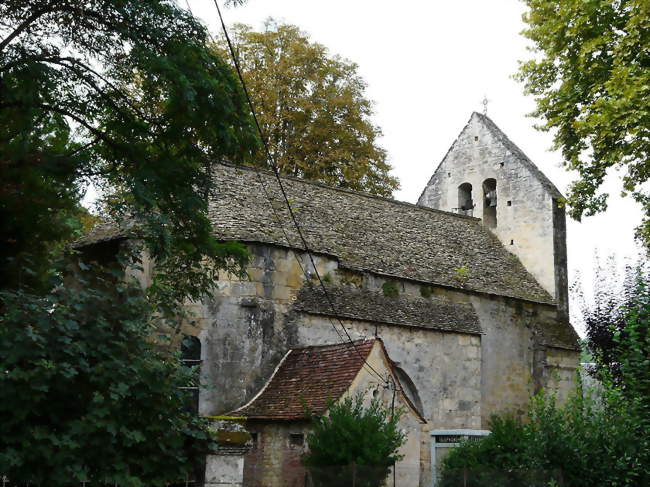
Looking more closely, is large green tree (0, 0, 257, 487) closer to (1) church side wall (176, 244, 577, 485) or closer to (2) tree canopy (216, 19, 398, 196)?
(1) church side wall (176, 244, 577, 485)

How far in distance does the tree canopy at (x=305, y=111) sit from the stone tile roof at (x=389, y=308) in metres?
10.3

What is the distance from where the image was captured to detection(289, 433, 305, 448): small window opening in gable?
16620 mm

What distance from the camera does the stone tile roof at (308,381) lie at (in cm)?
1686

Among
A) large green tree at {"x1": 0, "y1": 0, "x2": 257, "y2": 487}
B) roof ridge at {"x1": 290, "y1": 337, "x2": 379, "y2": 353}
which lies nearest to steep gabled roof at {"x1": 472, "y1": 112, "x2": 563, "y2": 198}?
roof ridge at {"x1": 290, "y1": 337, "x2": 379, "y2": 353}

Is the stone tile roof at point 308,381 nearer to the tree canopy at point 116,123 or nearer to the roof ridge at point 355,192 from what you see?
the tree canopy at point 116,123

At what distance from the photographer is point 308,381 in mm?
18000

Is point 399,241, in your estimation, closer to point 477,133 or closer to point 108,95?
point 477,133

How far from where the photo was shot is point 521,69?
779 inches

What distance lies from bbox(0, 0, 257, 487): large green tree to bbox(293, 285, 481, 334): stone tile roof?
23.3ft

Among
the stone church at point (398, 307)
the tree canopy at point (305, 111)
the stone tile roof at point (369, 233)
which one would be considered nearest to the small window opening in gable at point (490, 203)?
the stone church at point (398, 307)

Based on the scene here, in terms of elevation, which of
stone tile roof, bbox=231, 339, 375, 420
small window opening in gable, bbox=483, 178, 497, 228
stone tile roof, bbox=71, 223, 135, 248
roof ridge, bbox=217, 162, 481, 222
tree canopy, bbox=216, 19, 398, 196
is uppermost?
tree canopy, bbox=216, 19, 398, 196

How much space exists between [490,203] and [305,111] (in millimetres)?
8003

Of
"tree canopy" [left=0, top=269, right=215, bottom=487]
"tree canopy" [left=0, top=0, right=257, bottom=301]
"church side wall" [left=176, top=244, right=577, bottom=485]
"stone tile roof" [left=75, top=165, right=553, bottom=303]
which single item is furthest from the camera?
"stone tile roof" [left=75, top=165, right=553, bottom=303]

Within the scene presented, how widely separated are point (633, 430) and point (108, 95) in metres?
10.4
